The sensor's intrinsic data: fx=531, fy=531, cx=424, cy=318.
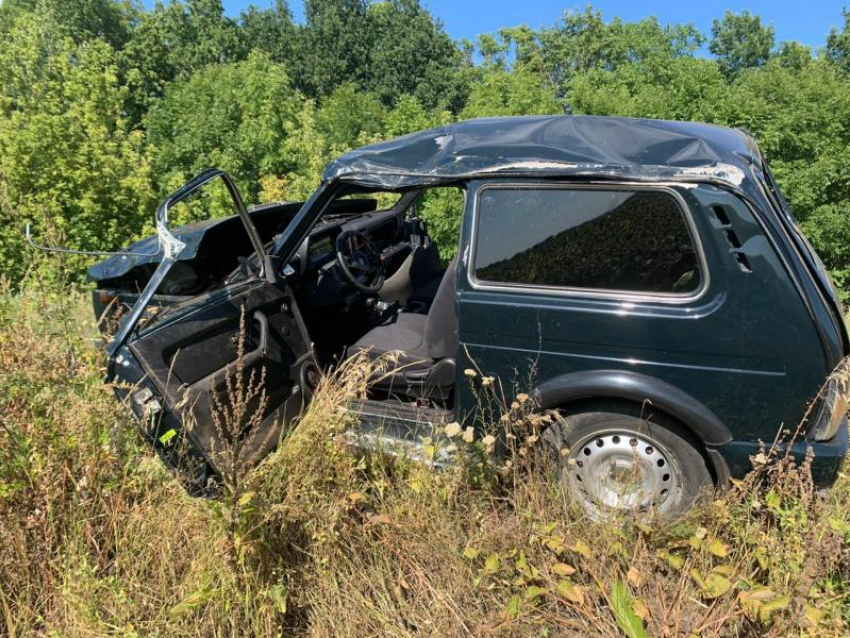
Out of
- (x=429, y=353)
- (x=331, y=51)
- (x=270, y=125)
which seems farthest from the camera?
(x=331, y=51)

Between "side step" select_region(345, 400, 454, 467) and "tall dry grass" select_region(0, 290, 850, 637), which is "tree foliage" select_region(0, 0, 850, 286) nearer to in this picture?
"tall dry grass" select_region(0, 290, 850, 637)

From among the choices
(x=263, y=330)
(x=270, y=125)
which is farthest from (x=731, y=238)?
(x=270, y=125)

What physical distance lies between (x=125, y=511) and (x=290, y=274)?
60.2 inches

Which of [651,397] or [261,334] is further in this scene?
[261,334]

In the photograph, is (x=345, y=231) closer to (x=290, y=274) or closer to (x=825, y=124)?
(x=290, y=274)

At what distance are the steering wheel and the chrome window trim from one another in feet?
Result: 4.10

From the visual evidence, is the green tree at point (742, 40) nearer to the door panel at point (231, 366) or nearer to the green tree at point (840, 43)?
the green tree at point (840, 43)

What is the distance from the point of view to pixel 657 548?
2156mm

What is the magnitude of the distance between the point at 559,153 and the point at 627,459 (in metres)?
1.44

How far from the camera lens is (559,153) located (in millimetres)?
2428

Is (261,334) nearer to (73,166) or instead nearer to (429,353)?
(429,353)

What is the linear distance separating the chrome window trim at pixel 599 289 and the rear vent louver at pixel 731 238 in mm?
98

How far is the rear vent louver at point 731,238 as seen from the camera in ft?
7.09

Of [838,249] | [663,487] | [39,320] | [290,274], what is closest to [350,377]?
[290,274]
